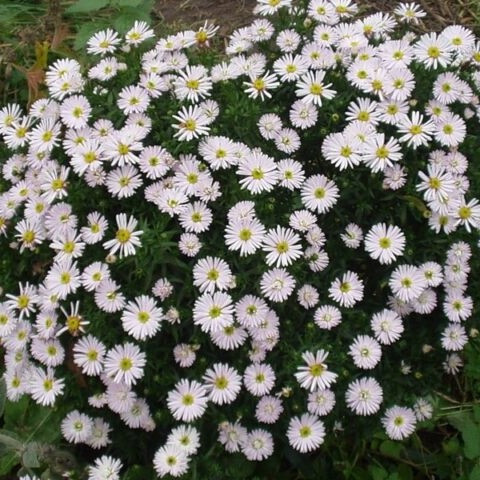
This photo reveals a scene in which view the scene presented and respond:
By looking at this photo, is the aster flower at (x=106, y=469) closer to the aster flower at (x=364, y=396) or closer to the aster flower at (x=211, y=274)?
the aster flower at (x=211, y=274)

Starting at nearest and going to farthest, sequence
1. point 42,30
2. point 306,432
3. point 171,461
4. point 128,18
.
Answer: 1. point 171,461
2. point 306,432
3. point 128,18
4. point 42,30

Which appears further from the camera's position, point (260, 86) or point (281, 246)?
point (260, 86)

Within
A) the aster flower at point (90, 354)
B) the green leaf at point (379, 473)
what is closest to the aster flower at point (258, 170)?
the aster flower at point (90, 354)

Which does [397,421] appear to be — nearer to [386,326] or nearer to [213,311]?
[386,326]

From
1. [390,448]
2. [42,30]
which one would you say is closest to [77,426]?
[390,448]

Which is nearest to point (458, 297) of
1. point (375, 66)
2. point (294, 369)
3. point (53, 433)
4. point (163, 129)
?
point (294, 369)

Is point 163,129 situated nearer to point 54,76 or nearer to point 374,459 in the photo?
point 54,76
